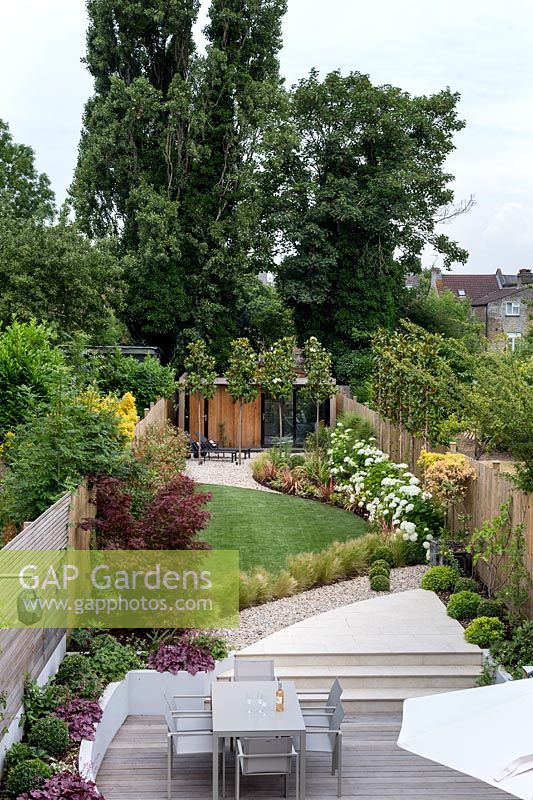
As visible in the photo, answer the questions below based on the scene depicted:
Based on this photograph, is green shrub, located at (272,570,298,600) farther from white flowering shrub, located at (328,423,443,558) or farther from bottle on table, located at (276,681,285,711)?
bottle on table, located at (276,681,285,711)

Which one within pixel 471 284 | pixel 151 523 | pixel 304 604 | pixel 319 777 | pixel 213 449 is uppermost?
pixel 471 284

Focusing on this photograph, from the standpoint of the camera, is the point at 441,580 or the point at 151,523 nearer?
the point at 151,523

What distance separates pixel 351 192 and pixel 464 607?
845 inches

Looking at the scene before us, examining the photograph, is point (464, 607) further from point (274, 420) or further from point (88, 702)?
point (274, 420)

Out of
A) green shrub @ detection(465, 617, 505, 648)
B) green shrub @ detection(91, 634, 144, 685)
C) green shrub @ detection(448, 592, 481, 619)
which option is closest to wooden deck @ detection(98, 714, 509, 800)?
green shrub @ detection(91, 634, 144, 685)

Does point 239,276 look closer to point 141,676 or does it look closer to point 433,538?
point 433,538

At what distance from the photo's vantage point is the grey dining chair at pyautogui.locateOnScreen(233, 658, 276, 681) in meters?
8.09

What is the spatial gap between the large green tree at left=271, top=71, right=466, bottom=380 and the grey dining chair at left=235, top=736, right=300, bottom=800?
23.3 metres

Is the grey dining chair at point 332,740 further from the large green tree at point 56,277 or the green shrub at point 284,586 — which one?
the large green tree at point 56,277

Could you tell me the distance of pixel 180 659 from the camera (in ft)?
29.3

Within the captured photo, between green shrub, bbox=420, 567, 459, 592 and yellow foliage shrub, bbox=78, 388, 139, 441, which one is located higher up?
yellow foliage shrub, bbox=78, 388, 139, 441

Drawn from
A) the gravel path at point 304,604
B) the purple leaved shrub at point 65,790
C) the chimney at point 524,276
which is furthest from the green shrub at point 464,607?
the chimney at point 524,276

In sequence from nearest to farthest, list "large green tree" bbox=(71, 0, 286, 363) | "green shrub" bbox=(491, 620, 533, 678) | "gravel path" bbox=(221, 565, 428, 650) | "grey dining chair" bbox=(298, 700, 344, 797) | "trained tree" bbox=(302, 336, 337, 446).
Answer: "grey dining chair" bbox=(298, 700, 344, 797) → "green shrub" bbox=(491, 620, 533, 678) → "gravel path" bbox=(221, 565, 428, 650) → "trained tree" bbox=(302, 336, 337, 446) → "large green tree" bbox=(71, 0, 286, 363)

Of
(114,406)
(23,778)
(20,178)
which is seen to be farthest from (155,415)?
(20,178)
